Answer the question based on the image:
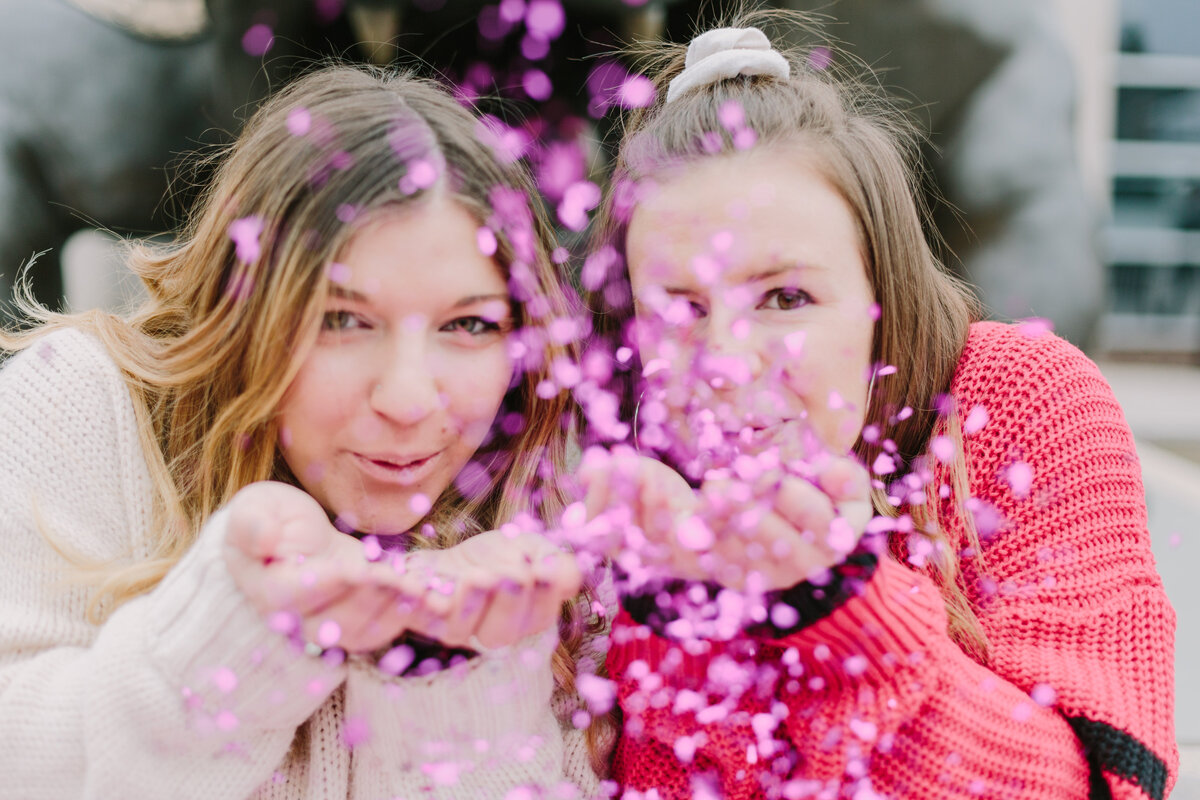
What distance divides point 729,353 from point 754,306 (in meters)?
0.06

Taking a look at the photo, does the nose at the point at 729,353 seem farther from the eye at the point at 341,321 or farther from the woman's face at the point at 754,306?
the eye at the point at 341,321

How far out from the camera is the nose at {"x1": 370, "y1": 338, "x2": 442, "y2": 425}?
0.59 m

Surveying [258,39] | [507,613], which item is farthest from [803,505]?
[258,39]

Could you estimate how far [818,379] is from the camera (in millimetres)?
688

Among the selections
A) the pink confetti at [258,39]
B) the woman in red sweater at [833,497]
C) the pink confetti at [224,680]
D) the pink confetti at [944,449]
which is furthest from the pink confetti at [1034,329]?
the pink confetti at [258,39]

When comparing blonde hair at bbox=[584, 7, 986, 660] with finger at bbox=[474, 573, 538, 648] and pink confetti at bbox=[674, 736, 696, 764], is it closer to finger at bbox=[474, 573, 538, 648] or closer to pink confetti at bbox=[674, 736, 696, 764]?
pink confetti at bbox=[674, 736, 696, 764]

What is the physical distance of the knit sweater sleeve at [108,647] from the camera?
547mm

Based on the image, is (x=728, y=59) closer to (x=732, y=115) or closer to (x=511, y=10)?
(x=732, y=115)

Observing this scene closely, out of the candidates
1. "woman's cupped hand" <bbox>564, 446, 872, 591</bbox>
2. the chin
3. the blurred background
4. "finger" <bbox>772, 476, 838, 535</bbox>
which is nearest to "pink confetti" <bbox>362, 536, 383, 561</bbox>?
the chin

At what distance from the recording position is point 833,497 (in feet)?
1.69

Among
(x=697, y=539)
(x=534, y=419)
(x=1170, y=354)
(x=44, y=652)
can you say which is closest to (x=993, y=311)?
(x=534, y=419)

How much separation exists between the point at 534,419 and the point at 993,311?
0.64m

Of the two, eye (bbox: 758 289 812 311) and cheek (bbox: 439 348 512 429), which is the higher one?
eye (bbox: 758 289 812 311)

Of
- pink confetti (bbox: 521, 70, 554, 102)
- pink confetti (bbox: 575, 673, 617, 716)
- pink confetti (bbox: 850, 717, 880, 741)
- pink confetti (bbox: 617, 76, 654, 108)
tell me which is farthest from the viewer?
pink confetti (bbox: 521, 70, 554, 102)
